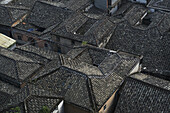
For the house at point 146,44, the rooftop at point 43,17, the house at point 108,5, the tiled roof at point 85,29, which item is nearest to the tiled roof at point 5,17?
the rooftop at point 43,17

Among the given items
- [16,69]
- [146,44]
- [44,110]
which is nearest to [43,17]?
[16,69]

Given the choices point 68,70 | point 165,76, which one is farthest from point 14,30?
point 165,76

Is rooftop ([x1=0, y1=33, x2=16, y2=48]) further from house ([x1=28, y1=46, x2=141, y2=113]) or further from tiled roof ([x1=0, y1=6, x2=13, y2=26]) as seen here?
house ([x1=28, y1=46, x2=141, y2=113])

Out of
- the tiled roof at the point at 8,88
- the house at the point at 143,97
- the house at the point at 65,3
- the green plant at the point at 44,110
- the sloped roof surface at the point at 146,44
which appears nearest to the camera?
the green plant at the point at 44,110

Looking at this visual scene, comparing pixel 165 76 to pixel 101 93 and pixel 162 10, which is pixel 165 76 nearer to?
pixel 101 93

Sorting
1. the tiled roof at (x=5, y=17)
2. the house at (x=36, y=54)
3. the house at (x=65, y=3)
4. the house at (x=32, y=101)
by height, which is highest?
the house at (x=32, y=101)

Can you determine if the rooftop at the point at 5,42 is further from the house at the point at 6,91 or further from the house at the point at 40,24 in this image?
the house at the point at 6,91
